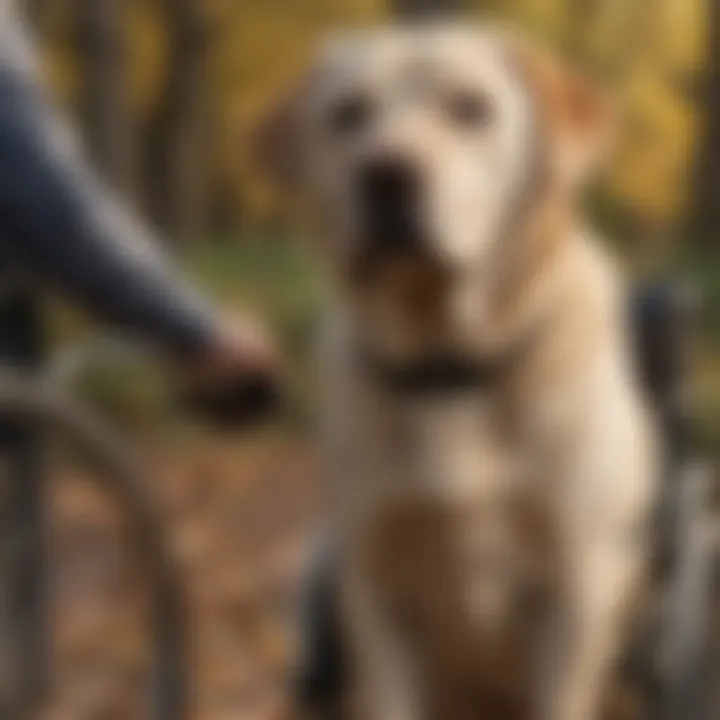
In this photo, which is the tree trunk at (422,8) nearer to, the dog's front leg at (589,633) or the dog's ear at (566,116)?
the dog's ear at (566,116)

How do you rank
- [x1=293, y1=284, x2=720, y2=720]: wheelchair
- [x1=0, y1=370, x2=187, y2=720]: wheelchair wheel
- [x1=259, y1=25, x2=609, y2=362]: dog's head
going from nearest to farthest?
[x1=0, y1=370, x2=187, y2=720]: wheelchair wheel → [x1=259, y1=25, x2=609, y2=362]: dog's head → [x1=293, y1=284, x2=720, y2=720]: wheelchair

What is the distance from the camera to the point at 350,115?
919 millimetres

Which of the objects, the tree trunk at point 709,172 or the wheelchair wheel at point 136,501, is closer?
the wheelchair wheel at point 136,501

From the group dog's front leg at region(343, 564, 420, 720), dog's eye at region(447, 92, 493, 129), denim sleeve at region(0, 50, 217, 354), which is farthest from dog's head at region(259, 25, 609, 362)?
dog's front leg at region(343, 564, 420, 720)

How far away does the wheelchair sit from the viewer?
1.00 metres

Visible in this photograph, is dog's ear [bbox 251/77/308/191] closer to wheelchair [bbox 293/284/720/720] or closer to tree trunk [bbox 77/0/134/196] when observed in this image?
tree trunk [bbox 77/0/134/196]

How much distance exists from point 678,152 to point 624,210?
57 millimetres

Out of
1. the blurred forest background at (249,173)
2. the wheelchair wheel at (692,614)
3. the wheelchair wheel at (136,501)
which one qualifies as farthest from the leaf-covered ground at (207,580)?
the wheelchair wheel at (692,614)

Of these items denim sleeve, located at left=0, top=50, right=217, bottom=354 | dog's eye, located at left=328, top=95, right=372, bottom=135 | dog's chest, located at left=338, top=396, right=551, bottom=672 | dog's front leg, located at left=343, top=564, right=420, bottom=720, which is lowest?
dog's front leg, located at left=343, top=564, right=420, bottom=720

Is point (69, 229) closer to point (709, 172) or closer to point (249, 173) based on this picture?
point (249, 173)

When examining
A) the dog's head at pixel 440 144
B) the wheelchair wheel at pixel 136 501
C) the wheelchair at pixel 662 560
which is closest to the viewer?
the wheelchair wheel at pixel 136 501

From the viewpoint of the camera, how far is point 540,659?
1.02 meters

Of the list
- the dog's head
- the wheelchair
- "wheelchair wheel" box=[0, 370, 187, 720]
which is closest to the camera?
"wheelchair wheel" box=[0, 370, 187, 720]

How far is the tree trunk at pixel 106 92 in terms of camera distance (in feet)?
3.27
